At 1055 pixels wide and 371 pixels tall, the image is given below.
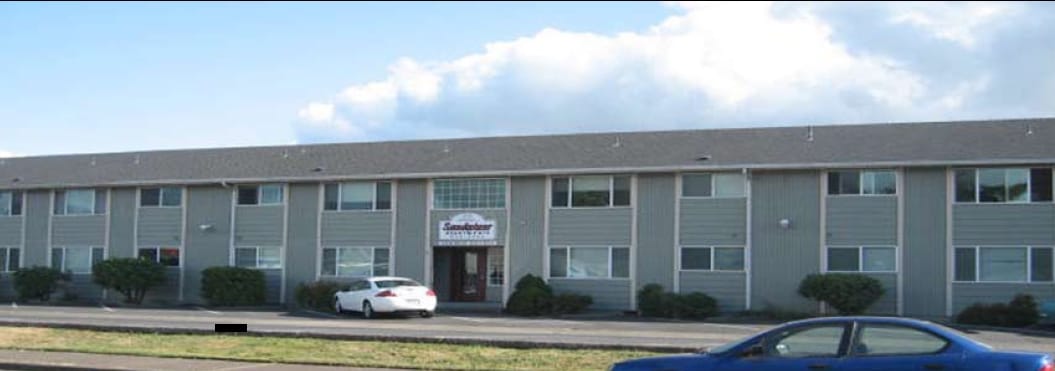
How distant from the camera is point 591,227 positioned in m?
34.0

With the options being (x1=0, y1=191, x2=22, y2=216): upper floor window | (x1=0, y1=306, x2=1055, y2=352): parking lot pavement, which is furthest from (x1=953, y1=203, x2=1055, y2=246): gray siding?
(x1=0, y1=191, x2=22, y2=216): upper floor window

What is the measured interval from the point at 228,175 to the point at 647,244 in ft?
48.7

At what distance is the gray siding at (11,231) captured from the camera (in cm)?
4234

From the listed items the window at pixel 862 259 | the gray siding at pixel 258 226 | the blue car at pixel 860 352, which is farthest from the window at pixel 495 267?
the blue car at pixel 860 352

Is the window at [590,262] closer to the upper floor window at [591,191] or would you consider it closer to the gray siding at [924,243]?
the upper floor window at [591,191]

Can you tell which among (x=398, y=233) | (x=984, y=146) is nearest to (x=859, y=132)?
(x=984, y=146)

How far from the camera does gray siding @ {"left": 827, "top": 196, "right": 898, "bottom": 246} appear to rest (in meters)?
30.9

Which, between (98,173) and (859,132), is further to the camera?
(98,173)

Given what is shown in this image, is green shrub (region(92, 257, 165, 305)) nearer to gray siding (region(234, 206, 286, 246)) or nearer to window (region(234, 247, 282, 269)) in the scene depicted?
window (region(234, 247, 282, 269))

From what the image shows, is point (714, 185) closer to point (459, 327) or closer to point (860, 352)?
point (459, 327)

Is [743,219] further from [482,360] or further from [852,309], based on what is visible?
[482,360]

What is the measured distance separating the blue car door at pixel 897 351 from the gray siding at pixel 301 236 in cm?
2826

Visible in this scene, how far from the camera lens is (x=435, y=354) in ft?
57.5

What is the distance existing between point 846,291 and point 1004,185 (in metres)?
4.91
